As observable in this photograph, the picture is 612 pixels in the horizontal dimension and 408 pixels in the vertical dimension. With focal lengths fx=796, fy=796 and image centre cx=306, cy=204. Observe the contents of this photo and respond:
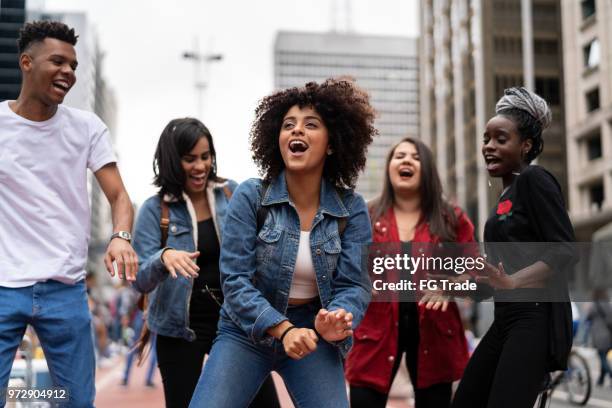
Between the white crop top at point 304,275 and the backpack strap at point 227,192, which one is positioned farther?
the backpack strap at point 227,192

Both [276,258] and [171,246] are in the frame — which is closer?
[276,258]

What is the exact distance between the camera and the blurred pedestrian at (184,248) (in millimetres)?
4160

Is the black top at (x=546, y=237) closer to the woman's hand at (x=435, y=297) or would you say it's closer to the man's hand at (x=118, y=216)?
the woman's hand at (x=435, y=297)

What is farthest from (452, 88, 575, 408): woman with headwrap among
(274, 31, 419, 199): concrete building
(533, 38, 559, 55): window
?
(274, 31, 419, 199): concrete building

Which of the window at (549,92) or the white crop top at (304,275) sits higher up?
the window at (549,92)

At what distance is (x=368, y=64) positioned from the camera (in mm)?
143875

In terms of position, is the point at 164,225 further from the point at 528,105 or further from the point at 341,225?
the point at 528,105

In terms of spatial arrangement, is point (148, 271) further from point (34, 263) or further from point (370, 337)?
point (370, 337)

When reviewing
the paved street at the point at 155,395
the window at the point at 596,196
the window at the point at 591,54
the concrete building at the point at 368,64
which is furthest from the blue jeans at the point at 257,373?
the concrete building at the point at 368,64

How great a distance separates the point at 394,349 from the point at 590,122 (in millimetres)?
33687

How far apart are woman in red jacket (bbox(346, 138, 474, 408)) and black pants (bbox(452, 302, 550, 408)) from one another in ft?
2.79

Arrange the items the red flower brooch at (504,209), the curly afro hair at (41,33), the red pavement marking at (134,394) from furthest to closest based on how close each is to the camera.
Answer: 1. the red pavement marking at (134,394)
2. the red flower brooch at (504,209)
3. the curly afro hair at (41,33)

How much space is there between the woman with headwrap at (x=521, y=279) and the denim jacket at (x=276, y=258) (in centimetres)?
66

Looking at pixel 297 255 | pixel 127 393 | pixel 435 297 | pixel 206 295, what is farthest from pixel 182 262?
pixel 127 393
